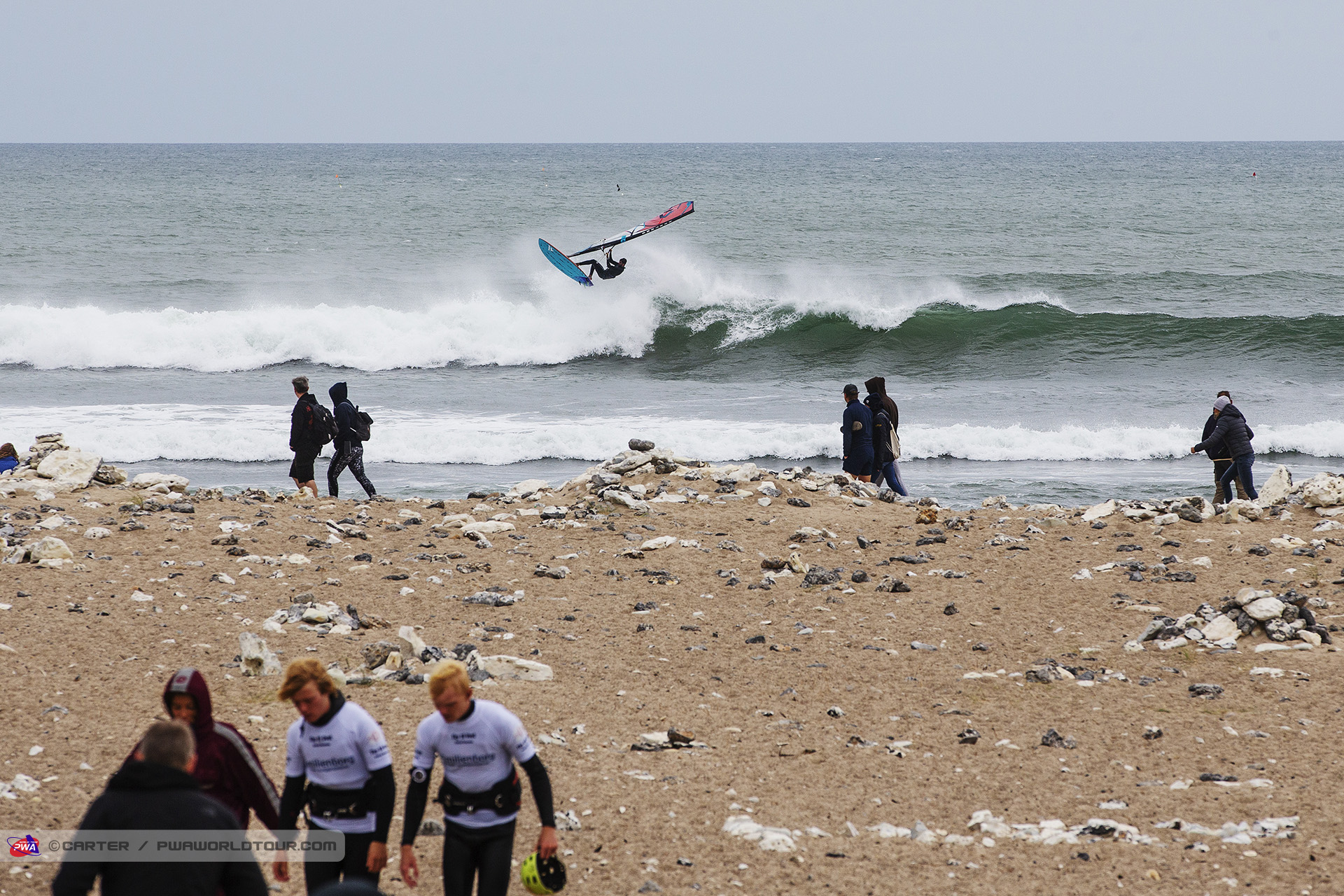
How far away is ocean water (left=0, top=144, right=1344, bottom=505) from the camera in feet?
60.4

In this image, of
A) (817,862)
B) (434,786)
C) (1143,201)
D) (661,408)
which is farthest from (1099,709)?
(1143,201)

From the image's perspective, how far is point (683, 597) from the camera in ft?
29.5

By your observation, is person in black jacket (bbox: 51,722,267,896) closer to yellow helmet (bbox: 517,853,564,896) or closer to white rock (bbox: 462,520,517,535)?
yellow helmet (bbox: 517,853,564,896)

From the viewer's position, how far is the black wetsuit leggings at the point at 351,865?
399 centimetres

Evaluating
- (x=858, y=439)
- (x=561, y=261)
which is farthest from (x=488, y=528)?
(x=561, y=261)

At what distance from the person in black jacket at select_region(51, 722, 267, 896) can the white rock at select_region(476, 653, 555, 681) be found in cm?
394

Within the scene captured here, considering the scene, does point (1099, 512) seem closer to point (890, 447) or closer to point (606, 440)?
point (890, 447)

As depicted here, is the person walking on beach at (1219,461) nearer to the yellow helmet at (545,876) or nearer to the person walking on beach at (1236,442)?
the person walking on beach at (1236,442)

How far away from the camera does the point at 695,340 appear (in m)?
29.8

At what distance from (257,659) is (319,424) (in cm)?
604

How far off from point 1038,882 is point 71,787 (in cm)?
459

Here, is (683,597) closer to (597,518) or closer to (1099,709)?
(597,518)

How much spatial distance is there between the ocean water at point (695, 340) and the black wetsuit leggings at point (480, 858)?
11.6 m

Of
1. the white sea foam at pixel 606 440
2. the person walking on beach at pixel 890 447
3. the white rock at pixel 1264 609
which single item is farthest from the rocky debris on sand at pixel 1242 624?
the white sea foam at pixel 606 440
